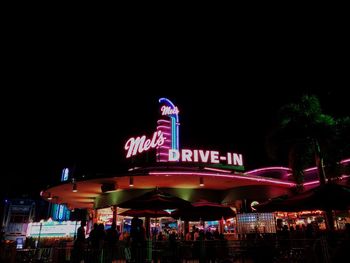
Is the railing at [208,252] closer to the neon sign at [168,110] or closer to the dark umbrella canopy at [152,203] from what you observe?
the dark umbrella canopy at [152,203]

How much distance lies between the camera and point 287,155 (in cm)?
2216

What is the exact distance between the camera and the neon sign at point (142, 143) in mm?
25075

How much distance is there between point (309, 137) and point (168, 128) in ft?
35.0

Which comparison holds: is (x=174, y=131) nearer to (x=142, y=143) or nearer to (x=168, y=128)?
(x=168, y=128)

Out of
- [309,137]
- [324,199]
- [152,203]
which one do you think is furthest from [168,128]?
[324,199]

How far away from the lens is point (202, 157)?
24.0 metres

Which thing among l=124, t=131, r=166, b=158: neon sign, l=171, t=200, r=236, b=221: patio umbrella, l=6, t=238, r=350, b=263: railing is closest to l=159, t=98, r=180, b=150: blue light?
l=124, t=131, r=166, b=158: neon sign

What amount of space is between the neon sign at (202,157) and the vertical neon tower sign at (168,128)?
3.80ft

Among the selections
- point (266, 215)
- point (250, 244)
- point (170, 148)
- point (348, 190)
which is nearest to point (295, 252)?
point (250, 244)

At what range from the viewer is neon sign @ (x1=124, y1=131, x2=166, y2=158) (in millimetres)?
25075

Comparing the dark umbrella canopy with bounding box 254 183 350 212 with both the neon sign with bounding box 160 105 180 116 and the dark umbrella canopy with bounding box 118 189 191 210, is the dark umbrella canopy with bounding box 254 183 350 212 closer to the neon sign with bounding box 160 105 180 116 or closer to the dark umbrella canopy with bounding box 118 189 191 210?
the dark umbrella canopy with bounding box 118 189 191 210

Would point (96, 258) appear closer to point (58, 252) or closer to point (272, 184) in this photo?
point (58, 252)

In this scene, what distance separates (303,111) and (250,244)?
11.8 m

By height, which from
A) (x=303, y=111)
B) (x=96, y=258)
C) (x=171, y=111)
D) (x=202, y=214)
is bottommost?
(x=96, y=258)
